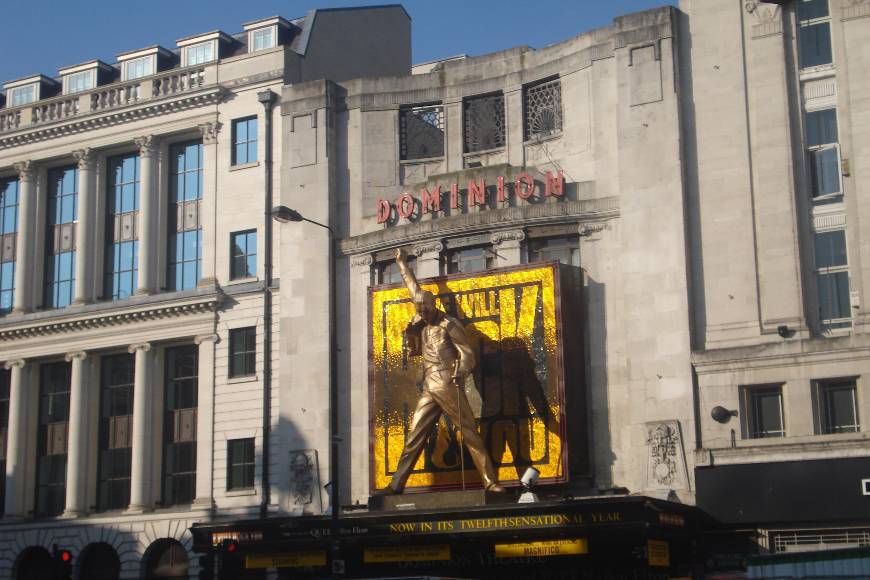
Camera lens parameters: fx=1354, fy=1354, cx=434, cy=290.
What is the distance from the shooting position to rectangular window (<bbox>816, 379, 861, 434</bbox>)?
33812mm

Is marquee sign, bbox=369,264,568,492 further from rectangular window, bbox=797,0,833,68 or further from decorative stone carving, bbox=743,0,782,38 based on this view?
rectangular window, bbox=797,0,833,68

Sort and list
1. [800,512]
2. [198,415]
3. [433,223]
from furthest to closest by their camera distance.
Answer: [198,415] < [433,223] < [800,512]

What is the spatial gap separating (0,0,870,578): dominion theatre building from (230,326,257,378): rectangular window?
10cm

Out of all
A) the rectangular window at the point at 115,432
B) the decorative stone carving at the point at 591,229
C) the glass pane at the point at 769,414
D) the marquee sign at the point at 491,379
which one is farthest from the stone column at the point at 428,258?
the rectangular window at the point at 115,432

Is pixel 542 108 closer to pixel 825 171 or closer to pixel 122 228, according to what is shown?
pixel 825 171

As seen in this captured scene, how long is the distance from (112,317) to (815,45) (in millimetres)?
24422

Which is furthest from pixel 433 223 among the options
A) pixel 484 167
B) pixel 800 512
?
pixel 800 512

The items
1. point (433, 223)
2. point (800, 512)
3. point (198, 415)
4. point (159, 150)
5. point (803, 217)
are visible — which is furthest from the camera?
point (159, 150)

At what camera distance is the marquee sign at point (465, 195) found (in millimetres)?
38906

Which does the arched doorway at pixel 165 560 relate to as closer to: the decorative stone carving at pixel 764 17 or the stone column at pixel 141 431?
the stone column at pixel 141 431

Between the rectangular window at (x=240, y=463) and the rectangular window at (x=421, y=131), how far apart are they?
34.2 feet

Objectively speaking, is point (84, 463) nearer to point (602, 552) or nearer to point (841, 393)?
point (602, 552)

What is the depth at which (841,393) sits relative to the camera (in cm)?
3400

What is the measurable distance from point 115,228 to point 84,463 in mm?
8382
